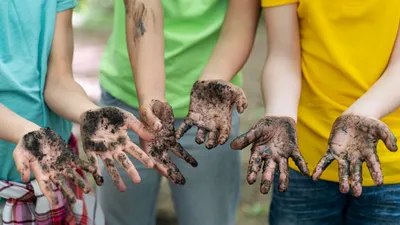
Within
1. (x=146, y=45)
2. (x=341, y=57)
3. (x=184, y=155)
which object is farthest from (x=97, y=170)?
(x=341, y=57)

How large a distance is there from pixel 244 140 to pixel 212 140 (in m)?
0.11

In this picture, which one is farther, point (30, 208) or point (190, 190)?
point (190, 190)

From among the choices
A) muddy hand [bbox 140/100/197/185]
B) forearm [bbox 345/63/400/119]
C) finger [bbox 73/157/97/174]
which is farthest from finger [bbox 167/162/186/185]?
forearm [bbox 345/63/400/119]

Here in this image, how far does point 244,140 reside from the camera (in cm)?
156

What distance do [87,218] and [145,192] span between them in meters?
0.38

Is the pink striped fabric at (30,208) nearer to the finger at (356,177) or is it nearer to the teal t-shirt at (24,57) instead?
the teal t-shirt at (24,57)

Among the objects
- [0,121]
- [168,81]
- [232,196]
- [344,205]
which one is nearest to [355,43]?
[344,205]

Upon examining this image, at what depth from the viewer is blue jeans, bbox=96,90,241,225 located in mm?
2025

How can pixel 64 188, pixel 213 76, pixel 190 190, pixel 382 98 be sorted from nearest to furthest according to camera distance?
pixel 64 188
pixel 382 98
pixel 213 76
pixel 190 190

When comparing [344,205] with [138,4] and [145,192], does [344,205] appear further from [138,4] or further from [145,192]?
[138,4]

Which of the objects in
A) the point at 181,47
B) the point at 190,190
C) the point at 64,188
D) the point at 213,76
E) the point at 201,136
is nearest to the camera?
the point at 64,188

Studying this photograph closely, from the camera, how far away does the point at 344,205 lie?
1.81m

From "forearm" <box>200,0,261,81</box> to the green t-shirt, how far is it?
3.1 inches

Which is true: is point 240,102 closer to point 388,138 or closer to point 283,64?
point 283,64
